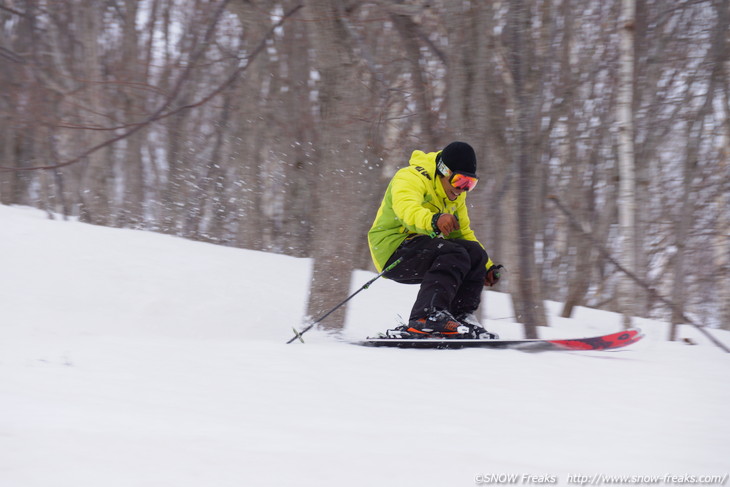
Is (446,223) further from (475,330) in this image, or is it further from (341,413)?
(341,413)

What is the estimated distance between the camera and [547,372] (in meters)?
3.55

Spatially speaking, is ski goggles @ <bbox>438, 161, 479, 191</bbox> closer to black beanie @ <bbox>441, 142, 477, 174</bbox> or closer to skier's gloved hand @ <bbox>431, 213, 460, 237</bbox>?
black beanie @ <bbox>441, 142, 477, 174</bbox>

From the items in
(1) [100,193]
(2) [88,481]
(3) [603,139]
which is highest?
(3) [603,139]

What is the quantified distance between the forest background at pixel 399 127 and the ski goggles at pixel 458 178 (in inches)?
25.0

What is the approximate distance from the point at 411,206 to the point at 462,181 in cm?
42

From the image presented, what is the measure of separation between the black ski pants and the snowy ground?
499 millimetres

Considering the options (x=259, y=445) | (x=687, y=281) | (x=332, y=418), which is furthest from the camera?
(x=687, y=281)

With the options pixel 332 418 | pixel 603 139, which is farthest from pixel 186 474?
pixel 603 139

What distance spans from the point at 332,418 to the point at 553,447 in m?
0.81

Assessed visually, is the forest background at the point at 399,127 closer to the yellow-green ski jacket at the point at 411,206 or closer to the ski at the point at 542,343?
the yellow-green ski jacket at the point at 411,206

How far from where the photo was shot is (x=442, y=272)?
4543mm

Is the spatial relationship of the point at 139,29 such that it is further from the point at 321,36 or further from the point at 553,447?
the point at 553,447

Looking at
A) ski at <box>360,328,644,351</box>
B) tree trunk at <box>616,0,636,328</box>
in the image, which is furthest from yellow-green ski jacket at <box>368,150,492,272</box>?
tree trunk at <box>616,0,636,328</box>

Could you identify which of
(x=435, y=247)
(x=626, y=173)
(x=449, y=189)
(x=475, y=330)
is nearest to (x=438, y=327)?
(x=475, y=330)
